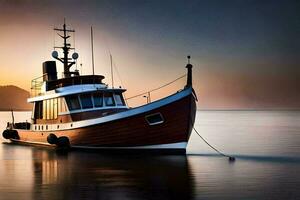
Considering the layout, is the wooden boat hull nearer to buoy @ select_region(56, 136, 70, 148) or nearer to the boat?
the boat

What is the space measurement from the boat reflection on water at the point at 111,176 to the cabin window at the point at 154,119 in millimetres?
1986

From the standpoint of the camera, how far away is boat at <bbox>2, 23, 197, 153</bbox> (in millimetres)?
26328

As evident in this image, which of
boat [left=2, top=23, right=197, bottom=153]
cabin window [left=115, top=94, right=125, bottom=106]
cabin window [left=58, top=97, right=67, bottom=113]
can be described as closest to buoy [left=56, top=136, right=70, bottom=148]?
boat [left=2, top=23, right=197, bottom=153]

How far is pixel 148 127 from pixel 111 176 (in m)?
6.29

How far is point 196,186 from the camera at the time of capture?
60.0ft

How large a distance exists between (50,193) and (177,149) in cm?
1152

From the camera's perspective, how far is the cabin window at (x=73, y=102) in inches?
1163

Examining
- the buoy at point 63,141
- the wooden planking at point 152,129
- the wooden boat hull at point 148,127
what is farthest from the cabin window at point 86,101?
the buoy at point 63,141

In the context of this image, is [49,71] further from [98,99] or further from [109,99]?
[109,99]

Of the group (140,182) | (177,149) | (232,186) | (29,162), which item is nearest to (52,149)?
(29,162)

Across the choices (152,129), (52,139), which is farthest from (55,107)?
(152,129)

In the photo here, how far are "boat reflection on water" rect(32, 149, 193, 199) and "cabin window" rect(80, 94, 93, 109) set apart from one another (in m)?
2.96

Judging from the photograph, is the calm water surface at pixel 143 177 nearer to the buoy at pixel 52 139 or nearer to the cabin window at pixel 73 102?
the buoy at pixel 52 139

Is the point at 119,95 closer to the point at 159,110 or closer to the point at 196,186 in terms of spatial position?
the point at 159,110
